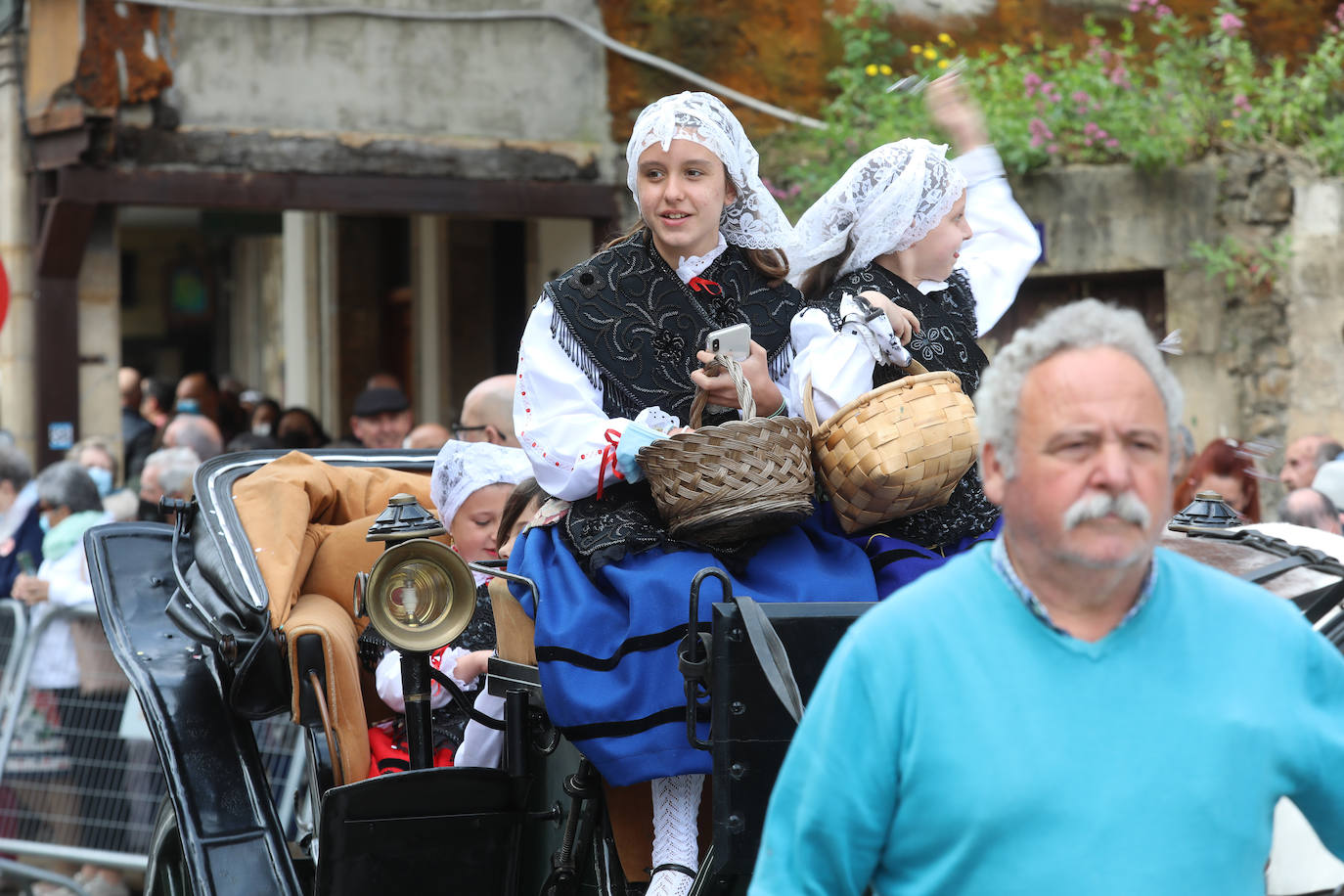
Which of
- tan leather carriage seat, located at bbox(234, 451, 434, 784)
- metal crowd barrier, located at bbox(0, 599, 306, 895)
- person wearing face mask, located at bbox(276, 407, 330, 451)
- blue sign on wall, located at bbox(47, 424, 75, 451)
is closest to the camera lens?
tan leather carriage seat, located at bbox(234, 451, 434, 784)

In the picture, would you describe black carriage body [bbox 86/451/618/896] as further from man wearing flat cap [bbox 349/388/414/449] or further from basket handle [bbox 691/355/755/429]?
man wearing flat cap [bbox 349/388/414/449]

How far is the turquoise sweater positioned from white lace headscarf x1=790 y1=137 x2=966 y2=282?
1.62 metres

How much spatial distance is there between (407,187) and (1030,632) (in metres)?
8.12

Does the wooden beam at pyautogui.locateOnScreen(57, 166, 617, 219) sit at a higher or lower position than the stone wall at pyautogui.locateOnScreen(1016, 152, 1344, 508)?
higher

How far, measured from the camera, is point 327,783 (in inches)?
144

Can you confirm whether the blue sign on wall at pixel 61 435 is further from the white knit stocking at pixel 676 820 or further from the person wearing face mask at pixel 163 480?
the white knit stocking at pixel 676 820

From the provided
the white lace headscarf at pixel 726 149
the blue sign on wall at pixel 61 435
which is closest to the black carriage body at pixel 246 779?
the white lace headscarf at pixel 726 149

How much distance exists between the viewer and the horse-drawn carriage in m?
2.69

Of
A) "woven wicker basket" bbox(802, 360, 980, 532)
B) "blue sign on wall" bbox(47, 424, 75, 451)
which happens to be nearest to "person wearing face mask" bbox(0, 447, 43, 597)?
"blue sign on wall" bbox(47, 424, 75, 451)

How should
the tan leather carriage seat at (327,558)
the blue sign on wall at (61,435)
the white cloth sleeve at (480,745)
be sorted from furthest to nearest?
the blue sign on wall at (61,435)
the white cloth sleeve at (480,745)
the tan leather carriage seat at (327,558)

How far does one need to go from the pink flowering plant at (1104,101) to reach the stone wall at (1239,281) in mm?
151

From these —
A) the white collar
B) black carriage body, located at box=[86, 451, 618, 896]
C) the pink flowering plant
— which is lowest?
black carriage body, located at box=[86, 451, 618, 896]

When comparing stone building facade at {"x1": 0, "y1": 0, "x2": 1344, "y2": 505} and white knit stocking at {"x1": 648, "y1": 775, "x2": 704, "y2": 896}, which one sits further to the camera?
stone building facade at {"x1": 0, "y1": 0, "x2": 1344, "y2": 505}

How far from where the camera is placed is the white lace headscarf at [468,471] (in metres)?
4.37
